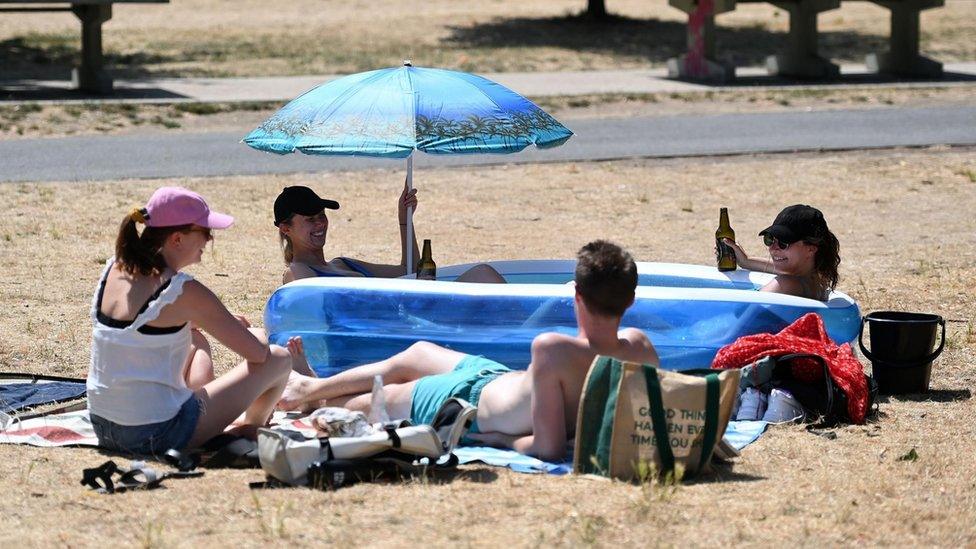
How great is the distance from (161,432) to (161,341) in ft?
1.12

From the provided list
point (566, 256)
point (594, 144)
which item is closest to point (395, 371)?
point (566, 256)

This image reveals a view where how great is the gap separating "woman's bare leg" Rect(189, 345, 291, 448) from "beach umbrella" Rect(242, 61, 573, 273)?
1140mm

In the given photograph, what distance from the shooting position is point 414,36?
2442 cm

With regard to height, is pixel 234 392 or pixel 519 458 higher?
pixel 234 392

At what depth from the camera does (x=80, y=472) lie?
192 inches

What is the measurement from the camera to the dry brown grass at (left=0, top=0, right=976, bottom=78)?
2069cm

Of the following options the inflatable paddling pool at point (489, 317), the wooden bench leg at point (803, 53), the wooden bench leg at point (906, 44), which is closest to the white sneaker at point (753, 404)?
the inflatable paddling pool at point (489, 317)

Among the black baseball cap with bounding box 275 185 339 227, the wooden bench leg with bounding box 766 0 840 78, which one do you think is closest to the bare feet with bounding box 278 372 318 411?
the black baseball cap with bounding box 275 185 339 227

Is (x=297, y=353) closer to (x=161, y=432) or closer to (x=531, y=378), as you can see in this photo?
(x=161, y=432)

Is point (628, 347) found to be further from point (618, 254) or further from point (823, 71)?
point (823, 71)

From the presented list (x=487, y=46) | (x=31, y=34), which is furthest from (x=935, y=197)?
(x=31, y=34)

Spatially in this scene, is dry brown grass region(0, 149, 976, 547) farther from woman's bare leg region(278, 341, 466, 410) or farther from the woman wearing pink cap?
woman's bare leg region(278, 341, 466, 410)

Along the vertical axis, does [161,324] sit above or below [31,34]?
below

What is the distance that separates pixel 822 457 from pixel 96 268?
528cm
